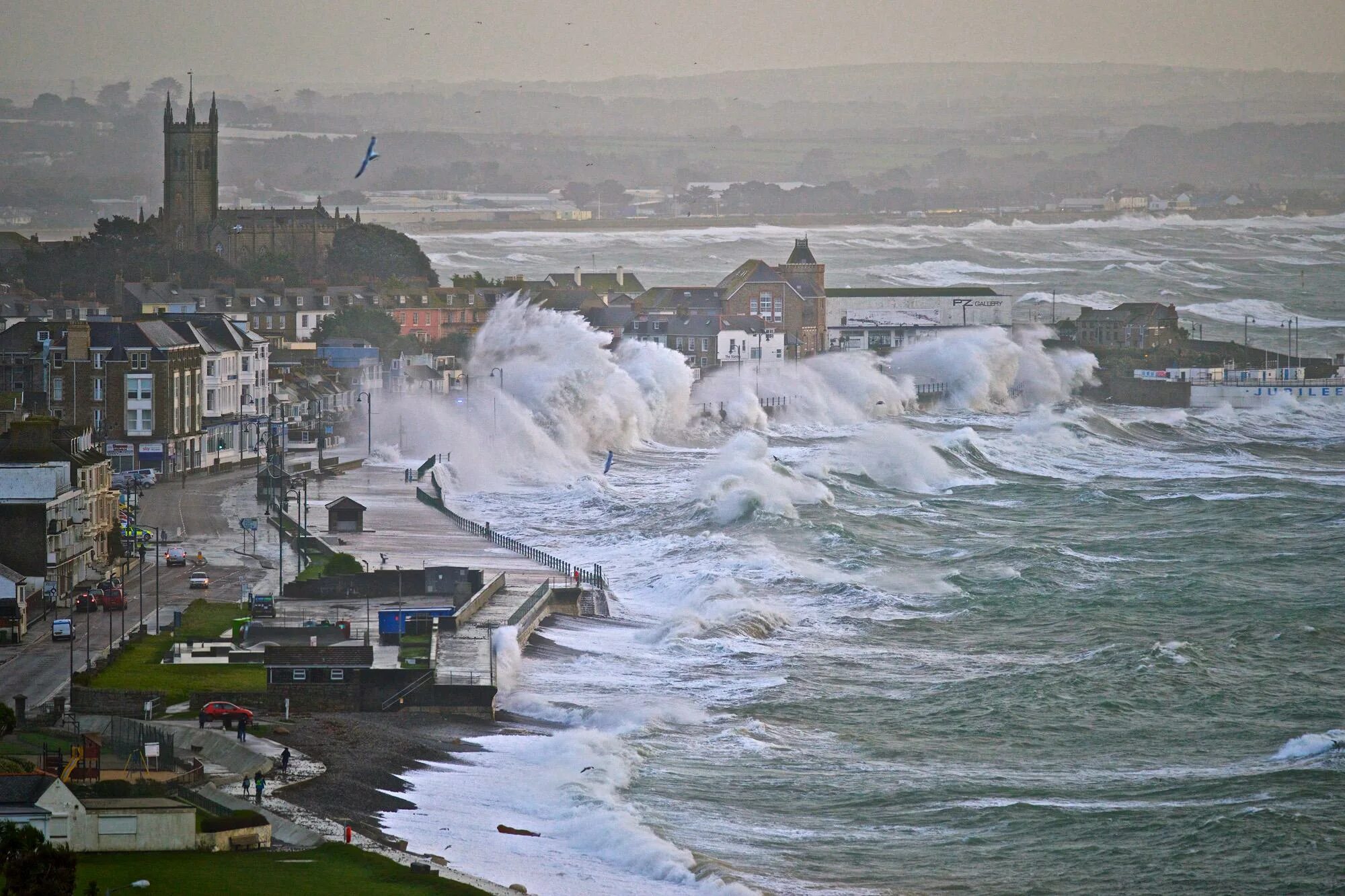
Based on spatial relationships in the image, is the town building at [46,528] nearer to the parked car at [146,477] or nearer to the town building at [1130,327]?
the parked car at [146,477]

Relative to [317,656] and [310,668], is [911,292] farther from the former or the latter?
[310,668]

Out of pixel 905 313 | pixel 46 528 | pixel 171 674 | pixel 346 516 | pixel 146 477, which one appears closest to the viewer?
pixel 171 674

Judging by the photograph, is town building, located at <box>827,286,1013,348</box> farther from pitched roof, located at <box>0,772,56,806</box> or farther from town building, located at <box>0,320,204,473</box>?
pitched roof, located at <box>0,772,56,806</box>

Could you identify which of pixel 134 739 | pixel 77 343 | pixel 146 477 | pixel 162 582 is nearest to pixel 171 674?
pixel 134 739

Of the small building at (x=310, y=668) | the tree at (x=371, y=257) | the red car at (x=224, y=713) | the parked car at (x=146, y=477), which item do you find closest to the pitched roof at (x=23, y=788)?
the red car at (x=224, y=713)

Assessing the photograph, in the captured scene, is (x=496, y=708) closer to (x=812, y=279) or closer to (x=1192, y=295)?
(x=812, y=279)

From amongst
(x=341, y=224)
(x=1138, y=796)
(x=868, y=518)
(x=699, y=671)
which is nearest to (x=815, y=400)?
(x=341, y=224)
